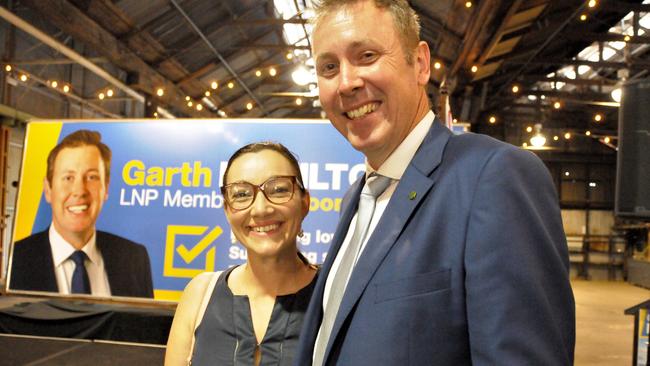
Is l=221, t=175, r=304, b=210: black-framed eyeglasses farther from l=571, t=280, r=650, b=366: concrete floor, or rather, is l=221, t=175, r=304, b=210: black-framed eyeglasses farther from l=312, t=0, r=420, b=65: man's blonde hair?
l=571, t=280, r=650, b=366: concrete floor

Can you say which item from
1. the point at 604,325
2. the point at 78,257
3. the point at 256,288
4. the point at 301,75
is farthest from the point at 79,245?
the point at 604,325

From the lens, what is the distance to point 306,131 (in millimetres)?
2744

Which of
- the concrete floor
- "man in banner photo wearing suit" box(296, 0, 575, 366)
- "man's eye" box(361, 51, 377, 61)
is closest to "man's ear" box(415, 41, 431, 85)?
"man in banner photo wearing suit" box(296, 0, 575, 366)

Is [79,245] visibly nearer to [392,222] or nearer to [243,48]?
[392,222]

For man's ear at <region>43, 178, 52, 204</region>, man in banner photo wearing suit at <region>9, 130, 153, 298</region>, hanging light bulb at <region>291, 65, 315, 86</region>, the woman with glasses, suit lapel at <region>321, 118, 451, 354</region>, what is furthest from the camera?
hanging light bulb at <region>291, 65, 315, 86</region>

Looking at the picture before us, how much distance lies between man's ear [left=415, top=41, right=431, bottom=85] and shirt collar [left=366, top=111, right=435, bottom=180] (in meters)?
0.11

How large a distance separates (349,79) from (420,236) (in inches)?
14.9

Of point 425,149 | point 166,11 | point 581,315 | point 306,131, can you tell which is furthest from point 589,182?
point 425,149

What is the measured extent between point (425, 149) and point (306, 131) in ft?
5.51

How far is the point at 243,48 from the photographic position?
10539 mm

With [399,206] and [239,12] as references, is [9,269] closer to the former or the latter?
[399,206]

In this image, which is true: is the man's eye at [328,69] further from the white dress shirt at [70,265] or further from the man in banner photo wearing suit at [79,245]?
the white dress shirt at [70,265]

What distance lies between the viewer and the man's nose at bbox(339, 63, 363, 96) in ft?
3.74

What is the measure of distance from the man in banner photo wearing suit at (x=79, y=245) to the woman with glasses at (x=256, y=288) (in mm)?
1361
